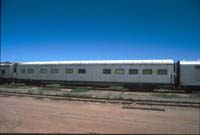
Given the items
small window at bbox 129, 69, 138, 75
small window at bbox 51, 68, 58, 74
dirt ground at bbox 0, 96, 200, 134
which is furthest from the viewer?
small window at bbox 51, 68, 58, 74

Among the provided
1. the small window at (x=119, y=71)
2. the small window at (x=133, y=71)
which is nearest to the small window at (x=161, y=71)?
the small window at (x=133, y=71)

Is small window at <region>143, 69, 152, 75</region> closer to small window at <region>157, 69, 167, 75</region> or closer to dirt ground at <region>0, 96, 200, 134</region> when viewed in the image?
small window at <region>157, 69, 167, 75</region>

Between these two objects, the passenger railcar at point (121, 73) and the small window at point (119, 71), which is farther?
the small window at point (119, 71)

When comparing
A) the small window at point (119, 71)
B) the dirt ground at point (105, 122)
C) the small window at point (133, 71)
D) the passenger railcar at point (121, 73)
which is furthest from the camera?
the small window at point (119, 71)

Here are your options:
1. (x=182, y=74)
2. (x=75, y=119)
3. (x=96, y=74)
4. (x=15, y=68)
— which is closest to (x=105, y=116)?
(x=75, y=119)

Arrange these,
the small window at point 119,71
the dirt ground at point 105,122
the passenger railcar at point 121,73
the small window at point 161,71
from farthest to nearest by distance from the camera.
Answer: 1. the small window at point 119,71
2. the small window at point 161,71
3. the passenger railcar at point 121,73
4. the dirt ground at point 105,122

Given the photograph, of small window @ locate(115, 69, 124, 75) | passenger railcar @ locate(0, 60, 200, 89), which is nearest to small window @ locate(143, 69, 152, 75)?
passenger railcar @ locate(0, 60, 200, 89)

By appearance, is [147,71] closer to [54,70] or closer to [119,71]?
[119,71]

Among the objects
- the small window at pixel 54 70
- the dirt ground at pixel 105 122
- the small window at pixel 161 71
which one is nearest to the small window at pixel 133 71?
the small window at pixel 161 71

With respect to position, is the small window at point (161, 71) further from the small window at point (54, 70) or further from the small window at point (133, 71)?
the small window at point (54, 70)

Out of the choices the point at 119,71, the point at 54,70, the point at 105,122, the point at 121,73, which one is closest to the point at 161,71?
the point at 121,73

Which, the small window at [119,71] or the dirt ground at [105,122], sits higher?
the small window at [119,71]

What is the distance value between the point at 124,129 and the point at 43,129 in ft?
9.35

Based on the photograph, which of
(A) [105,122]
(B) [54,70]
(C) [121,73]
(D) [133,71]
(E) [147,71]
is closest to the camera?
(A) [105,122]
